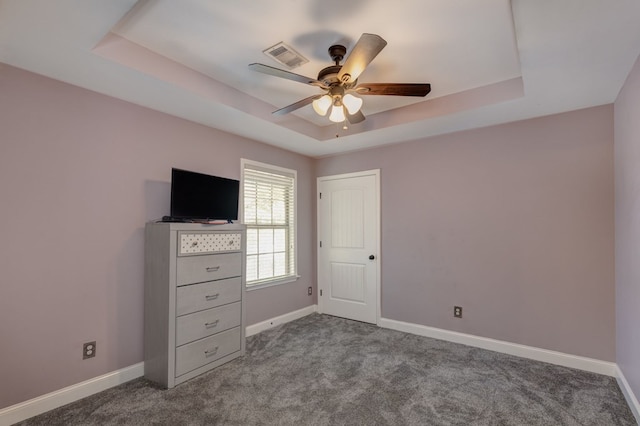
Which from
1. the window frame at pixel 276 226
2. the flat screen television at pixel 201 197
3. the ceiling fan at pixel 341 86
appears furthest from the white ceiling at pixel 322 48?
the window frame at pixel 276 226

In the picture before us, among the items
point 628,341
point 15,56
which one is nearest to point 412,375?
point 628,341

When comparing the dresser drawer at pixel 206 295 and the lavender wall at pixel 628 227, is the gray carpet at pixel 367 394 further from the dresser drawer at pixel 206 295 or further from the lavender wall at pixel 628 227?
the dresser drawer at pixel 206 295

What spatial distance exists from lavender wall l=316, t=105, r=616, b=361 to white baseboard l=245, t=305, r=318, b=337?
1145 mm

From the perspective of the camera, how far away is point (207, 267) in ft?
9.12

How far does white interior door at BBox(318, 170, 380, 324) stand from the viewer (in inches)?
163

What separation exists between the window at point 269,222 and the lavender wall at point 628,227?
3323 mm

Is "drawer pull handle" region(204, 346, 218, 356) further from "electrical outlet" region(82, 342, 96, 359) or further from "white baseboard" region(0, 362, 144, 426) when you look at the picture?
"electrical outlet" region(82, 342, 96, 359)

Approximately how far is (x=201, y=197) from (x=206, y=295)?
885 millimetres

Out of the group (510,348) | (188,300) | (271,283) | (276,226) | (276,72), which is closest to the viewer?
(276,72)

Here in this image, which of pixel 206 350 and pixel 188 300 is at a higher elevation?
pixel 188 300

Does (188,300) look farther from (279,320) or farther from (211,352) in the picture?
(279,320)

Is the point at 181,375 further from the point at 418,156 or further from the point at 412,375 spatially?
the point at 418,156

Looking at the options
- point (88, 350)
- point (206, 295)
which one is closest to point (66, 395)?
point (88, 350)

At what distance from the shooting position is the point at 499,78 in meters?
2.68
